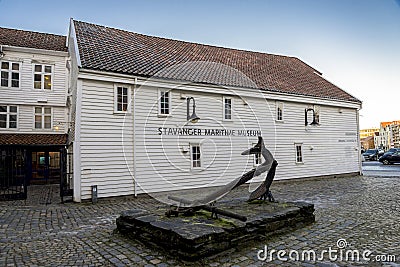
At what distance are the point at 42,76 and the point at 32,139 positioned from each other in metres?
4.12

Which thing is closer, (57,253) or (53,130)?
(57,253)

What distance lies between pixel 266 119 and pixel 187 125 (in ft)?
17.8

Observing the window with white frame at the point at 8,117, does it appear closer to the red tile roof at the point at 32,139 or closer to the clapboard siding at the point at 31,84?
the clapboard siding at the point at 31,84

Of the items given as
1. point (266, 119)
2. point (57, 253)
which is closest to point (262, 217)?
point (57, 253)

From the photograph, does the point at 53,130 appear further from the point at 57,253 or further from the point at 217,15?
the point at 57,253

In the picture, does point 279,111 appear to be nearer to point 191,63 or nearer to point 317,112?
point 317,112

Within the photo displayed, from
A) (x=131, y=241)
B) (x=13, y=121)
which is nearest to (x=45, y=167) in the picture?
(x=13, y=121)

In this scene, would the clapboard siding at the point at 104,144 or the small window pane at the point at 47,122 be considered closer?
the clapboard siding at the point at 104,144

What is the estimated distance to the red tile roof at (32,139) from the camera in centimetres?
1592

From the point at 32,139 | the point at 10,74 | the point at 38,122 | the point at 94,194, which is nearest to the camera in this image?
the point at 94,194

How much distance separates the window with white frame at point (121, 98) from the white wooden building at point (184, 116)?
0.04 m

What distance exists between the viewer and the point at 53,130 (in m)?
18.1

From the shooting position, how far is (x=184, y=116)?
42.5 ft

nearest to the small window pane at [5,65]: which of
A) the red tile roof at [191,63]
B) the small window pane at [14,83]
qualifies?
the small window pane at [14,83]
